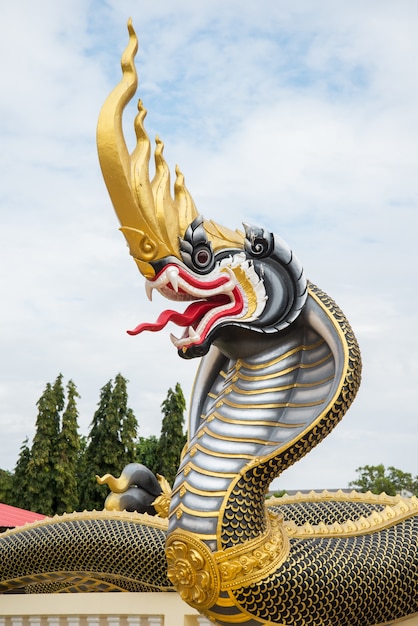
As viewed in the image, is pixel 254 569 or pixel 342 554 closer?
pixel 254 569

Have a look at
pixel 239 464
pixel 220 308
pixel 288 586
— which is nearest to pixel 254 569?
pixel 288 586

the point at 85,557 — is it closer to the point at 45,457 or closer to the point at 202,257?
the point at 202,257

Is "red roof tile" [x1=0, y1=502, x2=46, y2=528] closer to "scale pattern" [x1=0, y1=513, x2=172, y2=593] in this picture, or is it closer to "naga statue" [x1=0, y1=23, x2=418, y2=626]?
"scale pattern" [x1=0, y1=513, x2=172, y2=593]

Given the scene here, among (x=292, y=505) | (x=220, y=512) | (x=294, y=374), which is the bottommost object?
(x=220, y=512)

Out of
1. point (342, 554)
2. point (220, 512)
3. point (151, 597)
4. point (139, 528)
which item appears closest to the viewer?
point (220, 512)

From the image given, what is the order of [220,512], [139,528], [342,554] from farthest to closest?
1. [139,528]
2. [342,554]
3. [220,512]

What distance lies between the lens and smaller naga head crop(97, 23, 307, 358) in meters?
3.94

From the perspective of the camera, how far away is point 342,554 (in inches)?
160

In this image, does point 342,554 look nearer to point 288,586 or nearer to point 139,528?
point 288,586

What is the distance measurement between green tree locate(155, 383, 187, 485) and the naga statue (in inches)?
680

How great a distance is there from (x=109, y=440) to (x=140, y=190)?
685 inches

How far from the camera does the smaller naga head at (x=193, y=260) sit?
3936 millimetres

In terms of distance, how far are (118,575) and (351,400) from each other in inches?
86.9

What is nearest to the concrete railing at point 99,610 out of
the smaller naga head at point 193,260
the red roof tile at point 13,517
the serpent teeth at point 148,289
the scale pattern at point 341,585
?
the scale pattern at point 341,585
